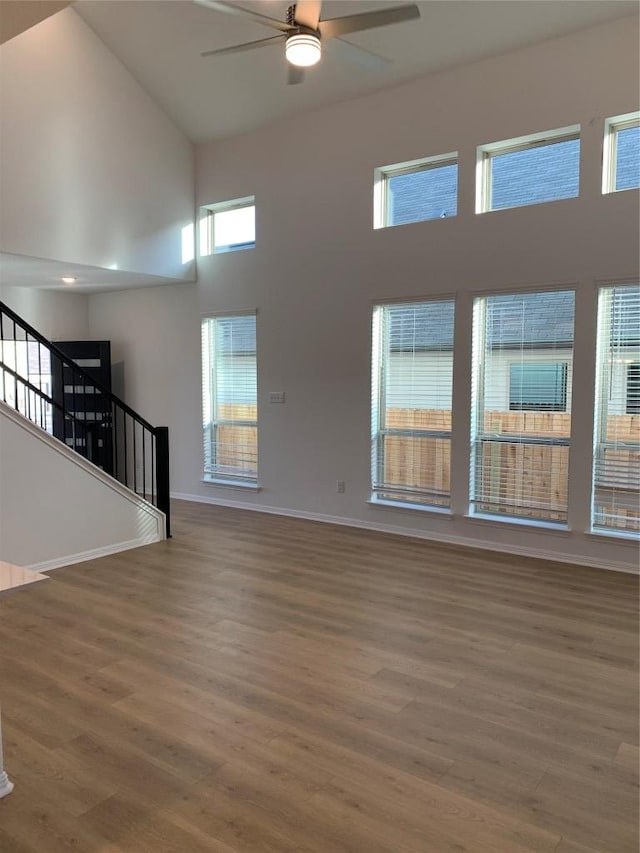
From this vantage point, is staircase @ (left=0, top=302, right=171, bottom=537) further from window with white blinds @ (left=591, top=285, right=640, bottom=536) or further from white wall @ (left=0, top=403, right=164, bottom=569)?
window with white blinds @ (left=591, top=285, right=640, bottom=536)

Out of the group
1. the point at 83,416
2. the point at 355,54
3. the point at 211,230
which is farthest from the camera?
the point at 83,416

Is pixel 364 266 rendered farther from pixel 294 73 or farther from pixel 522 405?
pixel 294 73

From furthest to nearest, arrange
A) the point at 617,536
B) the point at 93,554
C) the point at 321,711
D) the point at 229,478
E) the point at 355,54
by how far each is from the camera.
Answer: the point at 229,478 → the point at 93,554 → the point at 617,536 → the point at 355,54 → the point at 321,711

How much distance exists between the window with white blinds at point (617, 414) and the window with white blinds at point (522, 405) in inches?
9.9

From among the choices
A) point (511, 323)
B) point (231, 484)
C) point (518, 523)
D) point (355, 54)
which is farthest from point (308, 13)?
point (231, 484)

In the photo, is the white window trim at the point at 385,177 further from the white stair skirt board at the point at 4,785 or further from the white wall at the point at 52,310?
the white stair skirt board at the point at 4,785

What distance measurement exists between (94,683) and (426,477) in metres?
3.74

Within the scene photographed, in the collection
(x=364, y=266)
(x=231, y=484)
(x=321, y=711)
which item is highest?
(x=364, y=266)

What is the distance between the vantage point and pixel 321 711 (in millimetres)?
2871

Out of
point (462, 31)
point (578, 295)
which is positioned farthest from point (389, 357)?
point (462, 31)

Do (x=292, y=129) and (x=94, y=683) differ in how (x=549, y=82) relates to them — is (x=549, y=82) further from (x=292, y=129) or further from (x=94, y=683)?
(x=94, y=683)

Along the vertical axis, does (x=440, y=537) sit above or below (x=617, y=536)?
below

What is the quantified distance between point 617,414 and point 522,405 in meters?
0.77

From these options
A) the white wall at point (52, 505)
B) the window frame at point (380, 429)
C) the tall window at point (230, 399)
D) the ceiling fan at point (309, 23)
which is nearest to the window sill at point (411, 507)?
the window frame at point (380, 429)
